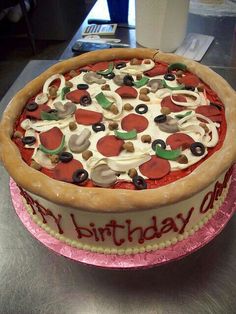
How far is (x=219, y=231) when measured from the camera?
38.8 inches

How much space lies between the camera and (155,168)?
93 cm

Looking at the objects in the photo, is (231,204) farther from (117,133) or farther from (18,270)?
(18,270)

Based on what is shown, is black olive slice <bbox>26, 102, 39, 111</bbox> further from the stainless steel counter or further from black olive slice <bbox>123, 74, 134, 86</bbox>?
the stainless steel counter

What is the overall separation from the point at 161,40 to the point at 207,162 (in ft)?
3.47

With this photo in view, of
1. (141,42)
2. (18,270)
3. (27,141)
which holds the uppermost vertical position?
(27,141)

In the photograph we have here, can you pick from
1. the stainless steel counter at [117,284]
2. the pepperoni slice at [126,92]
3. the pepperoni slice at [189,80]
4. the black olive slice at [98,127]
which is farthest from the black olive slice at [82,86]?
the stainless steel counter at [117,284]

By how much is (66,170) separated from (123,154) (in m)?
0.16

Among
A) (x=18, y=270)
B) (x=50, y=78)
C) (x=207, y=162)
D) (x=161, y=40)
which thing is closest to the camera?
(x=207, y=162)

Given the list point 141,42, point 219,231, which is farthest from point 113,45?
point 219,231

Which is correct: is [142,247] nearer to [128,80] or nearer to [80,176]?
[80,176]

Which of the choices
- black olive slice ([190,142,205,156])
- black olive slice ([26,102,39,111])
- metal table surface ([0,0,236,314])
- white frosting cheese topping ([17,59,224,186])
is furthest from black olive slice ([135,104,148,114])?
metal table surface ([0,0,236,314])

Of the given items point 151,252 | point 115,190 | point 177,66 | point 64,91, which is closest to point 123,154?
point 115,190

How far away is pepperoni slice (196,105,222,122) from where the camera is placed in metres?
1.07

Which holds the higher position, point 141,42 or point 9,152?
point 9,152
